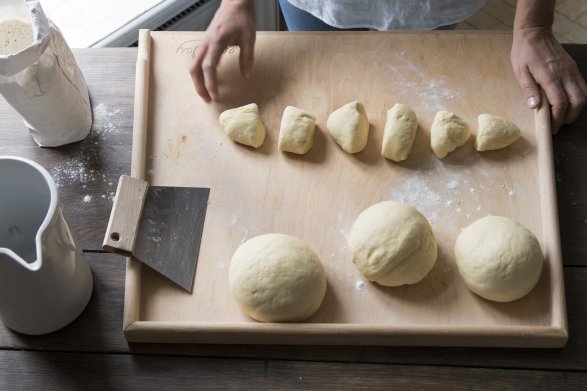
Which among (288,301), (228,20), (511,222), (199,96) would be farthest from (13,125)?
(511,222)

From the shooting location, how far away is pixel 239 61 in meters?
1.25

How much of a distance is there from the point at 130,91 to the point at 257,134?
0.30 m

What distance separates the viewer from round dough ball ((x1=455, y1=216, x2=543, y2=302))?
3.23 ft

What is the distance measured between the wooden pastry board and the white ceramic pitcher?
100 millimetres

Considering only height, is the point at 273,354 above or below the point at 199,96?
below

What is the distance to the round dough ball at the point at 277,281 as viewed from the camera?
97 cm

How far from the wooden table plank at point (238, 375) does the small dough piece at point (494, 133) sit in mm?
398

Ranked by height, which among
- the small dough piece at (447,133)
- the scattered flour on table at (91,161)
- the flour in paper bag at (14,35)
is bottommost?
the scattered flour on table at (91,161)

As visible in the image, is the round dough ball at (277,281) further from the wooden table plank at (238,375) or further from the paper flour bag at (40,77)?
the paper flour bag at (40,77)

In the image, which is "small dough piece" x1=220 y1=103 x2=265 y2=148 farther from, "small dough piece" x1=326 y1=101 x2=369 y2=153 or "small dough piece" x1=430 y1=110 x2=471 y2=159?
"small dough piece" x1=430 y1=110 x2=471 y2=159

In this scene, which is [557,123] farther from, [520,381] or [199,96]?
[199,96]

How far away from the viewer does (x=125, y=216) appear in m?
1.07

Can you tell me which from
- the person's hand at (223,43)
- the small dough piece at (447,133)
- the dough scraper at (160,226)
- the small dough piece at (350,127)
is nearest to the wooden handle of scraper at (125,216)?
the dough scraper at (160,226)

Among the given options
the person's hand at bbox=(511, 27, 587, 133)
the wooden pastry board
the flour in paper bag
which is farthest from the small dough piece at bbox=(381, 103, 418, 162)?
the flour in paper bag
